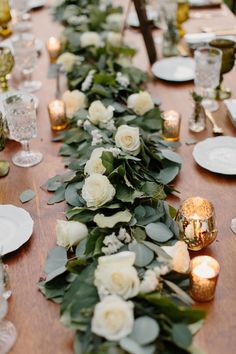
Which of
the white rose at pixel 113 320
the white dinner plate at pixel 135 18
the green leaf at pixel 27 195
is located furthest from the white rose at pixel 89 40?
the white rose at pixel 113 320

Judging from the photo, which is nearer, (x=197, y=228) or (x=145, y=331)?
(x=145, y=331)

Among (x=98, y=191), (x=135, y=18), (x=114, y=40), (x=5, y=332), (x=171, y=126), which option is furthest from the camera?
(x=135, y=18)

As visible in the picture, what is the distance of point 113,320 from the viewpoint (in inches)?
33.4

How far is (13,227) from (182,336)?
0.55m

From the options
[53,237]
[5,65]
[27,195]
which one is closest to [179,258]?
[53,237]

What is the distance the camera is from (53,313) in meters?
1.00

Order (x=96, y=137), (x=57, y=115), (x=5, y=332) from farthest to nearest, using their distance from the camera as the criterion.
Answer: (x=57, y=115) < (x=96, y=137) < (x=5, y=332)

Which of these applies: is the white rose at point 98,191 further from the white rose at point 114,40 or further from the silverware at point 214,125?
the white rose at point 114,40

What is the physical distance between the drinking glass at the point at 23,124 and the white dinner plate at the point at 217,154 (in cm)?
49

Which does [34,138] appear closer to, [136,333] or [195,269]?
[195,269]

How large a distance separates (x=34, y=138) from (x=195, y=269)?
2.75 feet

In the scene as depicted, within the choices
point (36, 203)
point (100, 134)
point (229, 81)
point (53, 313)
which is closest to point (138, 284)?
point (53, 313)

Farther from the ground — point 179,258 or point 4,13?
point 4,13

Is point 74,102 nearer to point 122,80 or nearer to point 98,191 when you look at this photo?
point 122,80
